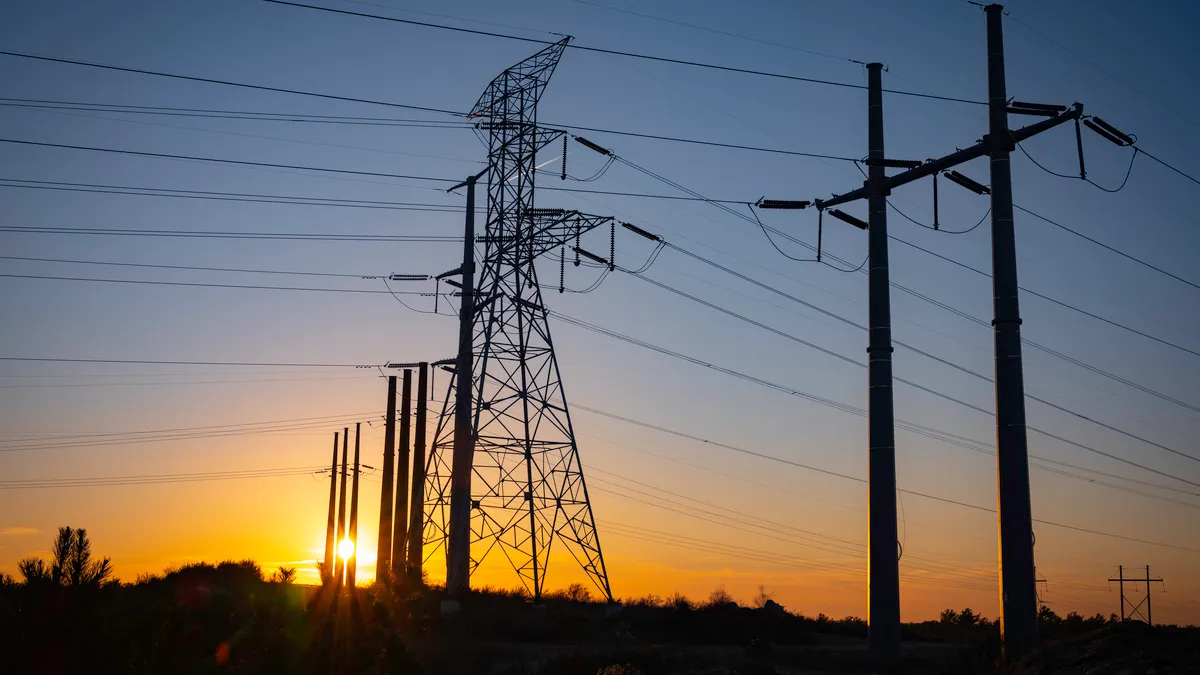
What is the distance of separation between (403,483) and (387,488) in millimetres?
983

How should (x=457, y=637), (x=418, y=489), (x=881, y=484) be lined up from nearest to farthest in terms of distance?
(x=881, y=484)
(x=457, y=637)
(x=418, y=489)

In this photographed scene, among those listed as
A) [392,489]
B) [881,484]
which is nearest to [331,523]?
[392,489]

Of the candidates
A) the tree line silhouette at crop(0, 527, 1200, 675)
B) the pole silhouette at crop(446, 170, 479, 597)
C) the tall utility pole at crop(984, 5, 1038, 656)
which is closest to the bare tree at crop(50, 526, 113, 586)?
the tree line silhouette at crop(0, 527, 1200, 675)

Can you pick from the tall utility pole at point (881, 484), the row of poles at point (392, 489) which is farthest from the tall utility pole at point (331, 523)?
the tall utility pole at point (881, 484)

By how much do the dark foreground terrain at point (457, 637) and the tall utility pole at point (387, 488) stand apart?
4.60m

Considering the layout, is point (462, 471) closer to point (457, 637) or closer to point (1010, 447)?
point (457, 637)

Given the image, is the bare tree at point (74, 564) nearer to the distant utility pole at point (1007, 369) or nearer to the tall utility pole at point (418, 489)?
the distant utility pole at point (1007, 369)

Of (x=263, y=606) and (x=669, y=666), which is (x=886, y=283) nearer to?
(x=669, y=666)

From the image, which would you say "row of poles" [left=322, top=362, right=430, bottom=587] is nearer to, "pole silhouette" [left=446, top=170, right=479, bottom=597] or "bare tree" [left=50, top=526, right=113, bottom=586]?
"pole silhouette" [left=446, top=170, right=479, bottom=597]

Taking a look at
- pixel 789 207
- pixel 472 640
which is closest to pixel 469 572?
pixel 472 640

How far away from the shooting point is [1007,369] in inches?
934

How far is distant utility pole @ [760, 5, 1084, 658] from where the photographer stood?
2272 centimetres

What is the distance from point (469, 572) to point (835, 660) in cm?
2022

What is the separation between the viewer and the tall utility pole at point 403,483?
189 ft
